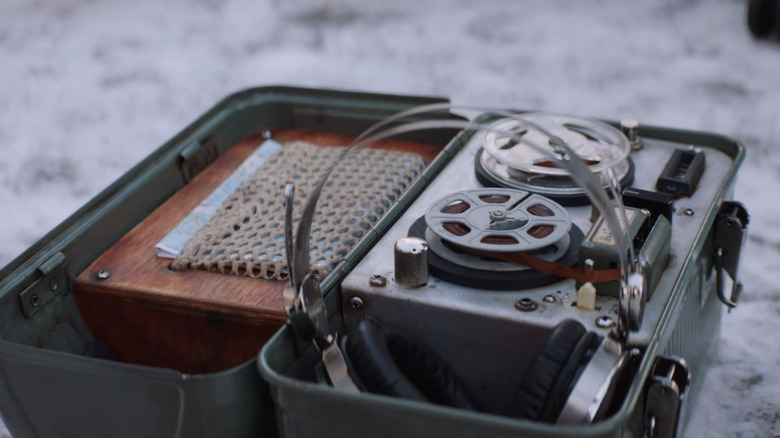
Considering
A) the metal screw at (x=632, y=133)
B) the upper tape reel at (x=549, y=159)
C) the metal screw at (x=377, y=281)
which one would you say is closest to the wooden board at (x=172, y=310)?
the metal screw at (x=377, y=281)

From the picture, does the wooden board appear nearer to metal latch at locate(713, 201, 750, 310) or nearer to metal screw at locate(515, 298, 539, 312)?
metal screw at locate(515, 298, 539, 312)

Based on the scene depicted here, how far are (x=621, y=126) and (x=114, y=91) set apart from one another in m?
1.56

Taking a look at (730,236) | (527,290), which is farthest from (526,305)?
(730,236)

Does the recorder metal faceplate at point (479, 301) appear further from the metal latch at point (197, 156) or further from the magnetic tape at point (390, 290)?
the metal latch at point (197, 156)

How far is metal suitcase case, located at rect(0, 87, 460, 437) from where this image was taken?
0.95 metres

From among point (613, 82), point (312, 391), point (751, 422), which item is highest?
point (312, 391)

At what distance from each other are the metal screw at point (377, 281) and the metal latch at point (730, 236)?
483 millimetres

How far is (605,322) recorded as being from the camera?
96 centimetres

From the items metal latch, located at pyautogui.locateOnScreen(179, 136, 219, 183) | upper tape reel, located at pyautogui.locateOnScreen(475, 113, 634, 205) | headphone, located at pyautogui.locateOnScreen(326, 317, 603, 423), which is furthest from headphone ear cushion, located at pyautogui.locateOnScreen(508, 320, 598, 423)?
metal latch, located at pyautogui.locateOnScreen(179, 136, 219, 183)

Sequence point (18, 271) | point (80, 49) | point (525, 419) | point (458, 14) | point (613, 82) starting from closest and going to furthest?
point (525, 419) → point (18, 271) → point (613, 82) → point (80, 49) → point (458, 14)

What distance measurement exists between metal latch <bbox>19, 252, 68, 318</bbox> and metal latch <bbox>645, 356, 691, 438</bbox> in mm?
739

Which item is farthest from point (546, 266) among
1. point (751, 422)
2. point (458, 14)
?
point (458, 14)

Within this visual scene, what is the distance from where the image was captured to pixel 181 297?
1.14 metres

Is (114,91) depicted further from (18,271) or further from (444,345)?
(444,345)
